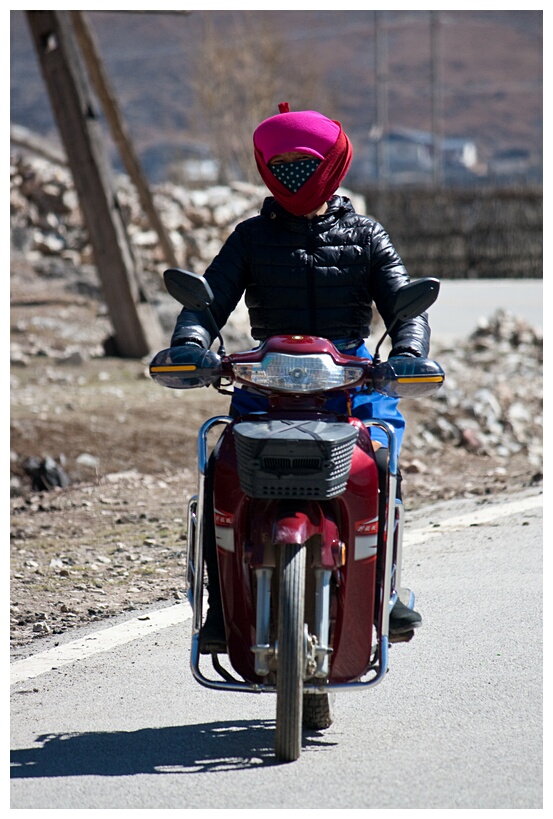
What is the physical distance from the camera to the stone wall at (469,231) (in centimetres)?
2867

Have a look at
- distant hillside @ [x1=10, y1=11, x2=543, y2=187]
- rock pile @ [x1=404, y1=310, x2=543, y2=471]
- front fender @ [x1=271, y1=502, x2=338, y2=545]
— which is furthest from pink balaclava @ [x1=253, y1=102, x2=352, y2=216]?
distant hillside @ [x1=10, y1=11, x2=543, y2=187]

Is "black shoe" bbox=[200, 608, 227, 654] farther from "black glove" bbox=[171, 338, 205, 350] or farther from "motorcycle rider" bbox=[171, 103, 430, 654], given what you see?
"black glove" bbox=[171, 338, 205, 350]

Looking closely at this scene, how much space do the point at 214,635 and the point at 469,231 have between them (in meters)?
25.8

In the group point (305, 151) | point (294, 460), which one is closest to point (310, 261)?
point (305, 151)

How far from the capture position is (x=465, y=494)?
8.30 meters

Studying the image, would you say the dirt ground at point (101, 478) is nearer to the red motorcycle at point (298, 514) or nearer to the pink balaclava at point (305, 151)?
the red motorcycle at point (298, 514)

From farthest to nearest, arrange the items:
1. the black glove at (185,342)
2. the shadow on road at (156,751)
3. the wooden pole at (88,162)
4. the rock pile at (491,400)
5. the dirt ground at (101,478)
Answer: the wooden pole at (88,162), the rock pile at (491,400), the dirt ground at (101,478), the black glove at (185,342), the shadow on road at (156,751)

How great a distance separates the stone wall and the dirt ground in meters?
15.9

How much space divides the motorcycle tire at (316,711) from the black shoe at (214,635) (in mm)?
370

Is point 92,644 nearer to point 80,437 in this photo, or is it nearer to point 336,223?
point 336,223

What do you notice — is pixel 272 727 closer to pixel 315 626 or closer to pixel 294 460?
pixel 315 626

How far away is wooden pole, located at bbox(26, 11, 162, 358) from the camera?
12.2m

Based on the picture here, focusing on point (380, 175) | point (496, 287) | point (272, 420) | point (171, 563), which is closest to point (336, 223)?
point (272, 420)

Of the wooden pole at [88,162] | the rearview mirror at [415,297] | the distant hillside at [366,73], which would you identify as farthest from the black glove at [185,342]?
the distant hillside at [366,73]
